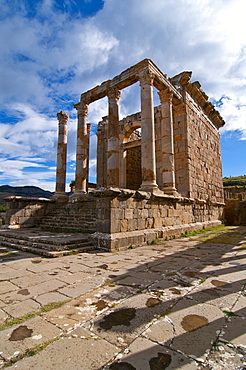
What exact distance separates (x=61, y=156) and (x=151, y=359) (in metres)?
11.8

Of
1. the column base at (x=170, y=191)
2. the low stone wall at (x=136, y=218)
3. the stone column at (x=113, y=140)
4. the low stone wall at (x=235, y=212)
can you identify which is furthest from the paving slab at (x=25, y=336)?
the low stone wall at (x=235, y=212)

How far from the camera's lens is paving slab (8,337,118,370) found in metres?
1.45

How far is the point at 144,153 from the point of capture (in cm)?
827

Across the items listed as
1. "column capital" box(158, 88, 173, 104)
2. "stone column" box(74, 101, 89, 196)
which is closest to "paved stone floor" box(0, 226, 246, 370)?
"stone column" box(74, 101, 89, 196)

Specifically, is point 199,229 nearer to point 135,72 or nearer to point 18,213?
point 135,72

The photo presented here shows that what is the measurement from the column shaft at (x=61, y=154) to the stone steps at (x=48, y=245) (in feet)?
18.3

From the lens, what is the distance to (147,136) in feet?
27.2

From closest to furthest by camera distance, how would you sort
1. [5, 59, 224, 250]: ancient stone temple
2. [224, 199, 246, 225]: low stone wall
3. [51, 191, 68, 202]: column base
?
[5, 59, 224, 250]: ancient stone temple, [51, 191, 68, 202]: column base, [224, 199, 246, 225]: low stone wall

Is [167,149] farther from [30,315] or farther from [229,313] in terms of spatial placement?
[30,315]

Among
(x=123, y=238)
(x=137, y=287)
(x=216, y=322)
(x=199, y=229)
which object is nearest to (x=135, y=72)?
(x=123, y=238)

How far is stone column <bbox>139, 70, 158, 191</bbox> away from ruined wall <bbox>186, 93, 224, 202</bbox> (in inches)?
123

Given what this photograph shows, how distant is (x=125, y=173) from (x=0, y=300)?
12478 millimetres

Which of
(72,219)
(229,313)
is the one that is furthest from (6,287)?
(72,219)

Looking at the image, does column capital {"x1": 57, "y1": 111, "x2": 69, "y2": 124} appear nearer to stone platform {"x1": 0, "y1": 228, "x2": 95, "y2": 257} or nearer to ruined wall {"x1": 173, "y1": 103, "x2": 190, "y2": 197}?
ruined wall {"x1": 173, "y1": 103, "x2": 190, "y2": 197}
